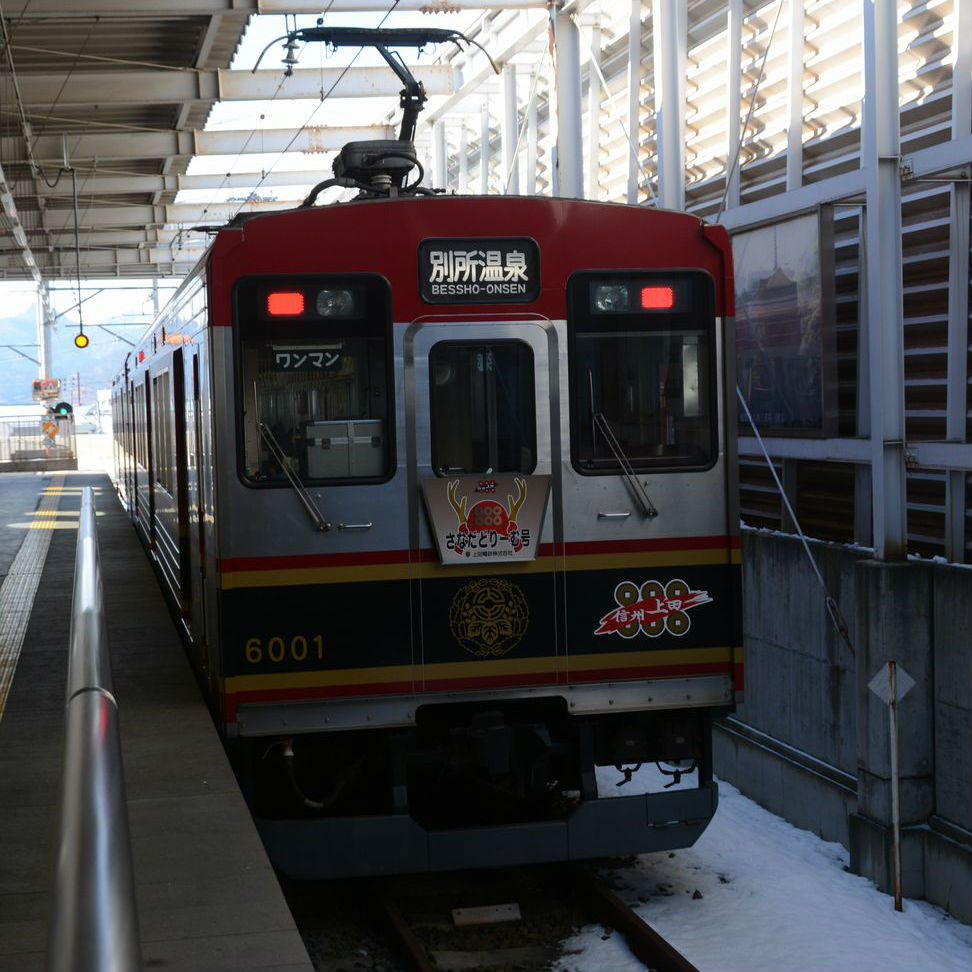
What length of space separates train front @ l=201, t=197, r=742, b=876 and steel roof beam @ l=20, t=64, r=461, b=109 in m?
13.4

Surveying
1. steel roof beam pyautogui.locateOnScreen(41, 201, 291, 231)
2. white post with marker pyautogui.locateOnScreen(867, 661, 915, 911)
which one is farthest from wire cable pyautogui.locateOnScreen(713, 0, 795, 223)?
steel roof beam pyautogui.locateOnScreen(41, 201, 291, 231)

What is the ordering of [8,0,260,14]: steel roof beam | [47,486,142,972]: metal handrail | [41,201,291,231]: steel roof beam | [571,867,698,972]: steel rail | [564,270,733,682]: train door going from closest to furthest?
[47,486,142,972]: metal handrail → [571,867,698,972]: steel rail → [564,270,733,682]: train door → [8,0,260,14]: steel roof beam → [41,201,291,231]: steel roof beam

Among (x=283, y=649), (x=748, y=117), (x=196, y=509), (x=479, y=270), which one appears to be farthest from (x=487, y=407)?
(x=748, y=117)

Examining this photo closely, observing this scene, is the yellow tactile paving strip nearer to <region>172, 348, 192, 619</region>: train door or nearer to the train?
<region>172, 348, 192, 619</region>: train door

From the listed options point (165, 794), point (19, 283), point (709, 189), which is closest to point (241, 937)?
point (165, 794)

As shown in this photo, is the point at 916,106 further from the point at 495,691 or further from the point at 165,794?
the point at 165,794

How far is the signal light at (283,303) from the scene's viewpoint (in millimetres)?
5930

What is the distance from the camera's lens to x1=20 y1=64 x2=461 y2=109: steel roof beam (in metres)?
18.7

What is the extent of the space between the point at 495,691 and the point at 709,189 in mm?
8212

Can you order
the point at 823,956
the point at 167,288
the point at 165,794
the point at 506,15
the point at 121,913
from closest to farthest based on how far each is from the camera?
the point at 121,913 < the point at 165,794 < the point at 823,956 < the point at 506,15 < the point at 167,288

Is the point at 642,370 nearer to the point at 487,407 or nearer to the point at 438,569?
the point at 487,407

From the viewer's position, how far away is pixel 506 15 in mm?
18266

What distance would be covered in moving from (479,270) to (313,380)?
0.87 meters

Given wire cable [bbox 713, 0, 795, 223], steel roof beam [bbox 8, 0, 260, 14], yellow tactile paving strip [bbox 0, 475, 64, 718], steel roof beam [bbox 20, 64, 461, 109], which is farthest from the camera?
steel roof beam [bbox 20, 64, 461, 109]
